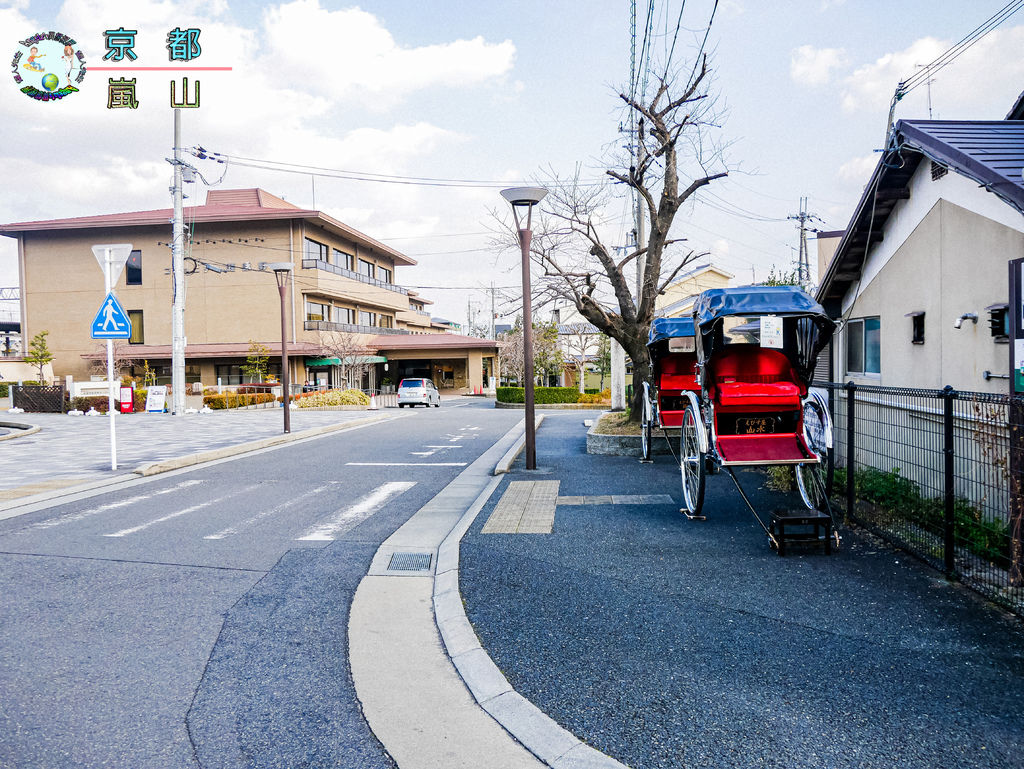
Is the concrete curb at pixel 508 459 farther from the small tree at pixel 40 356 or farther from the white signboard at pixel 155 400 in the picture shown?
the small tree at pixel 40 356

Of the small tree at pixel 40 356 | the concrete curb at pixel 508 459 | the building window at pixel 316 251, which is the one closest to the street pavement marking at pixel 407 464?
the concrete curb at pixel 508 459

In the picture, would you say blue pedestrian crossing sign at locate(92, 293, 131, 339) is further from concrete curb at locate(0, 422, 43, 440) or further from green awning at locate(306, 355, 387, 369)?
green awning at locate(306, 355, 387, 369)

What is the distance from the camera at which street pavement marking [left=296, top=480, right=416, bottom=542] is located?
7.36 m

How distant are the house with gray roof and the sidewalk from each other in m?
11.6

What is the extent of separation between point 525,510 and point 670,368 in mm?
4737

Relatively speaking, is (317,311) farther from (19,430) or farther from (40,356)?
(19,430)

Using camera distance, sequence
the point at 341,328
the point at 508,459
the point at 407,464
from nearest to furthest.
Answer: the point at 508,459 → the point at 407,464 → the point at 341,328

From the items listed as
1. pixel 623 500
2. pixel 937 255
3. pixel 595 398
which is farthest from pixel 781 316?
pixel 595 398

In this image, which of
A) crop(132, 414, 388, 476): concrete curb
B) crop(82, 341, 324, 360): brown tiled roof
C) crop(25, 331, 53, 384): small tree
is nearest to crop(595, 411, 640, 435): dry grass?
crop(132, 414, 388, 476): concrete curb

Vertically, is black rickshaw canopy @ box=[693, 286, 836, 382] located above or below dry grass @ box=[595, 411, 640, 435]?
above

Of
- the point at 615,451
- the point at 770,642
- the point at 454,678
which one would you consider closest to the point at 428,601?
the point at 454,678

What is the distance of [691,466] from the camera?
26.3ft

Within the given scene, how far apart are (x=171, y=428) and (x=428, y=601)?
1978cm

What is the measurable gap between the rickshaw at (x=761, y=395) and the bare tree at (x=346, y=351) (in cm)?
3668
